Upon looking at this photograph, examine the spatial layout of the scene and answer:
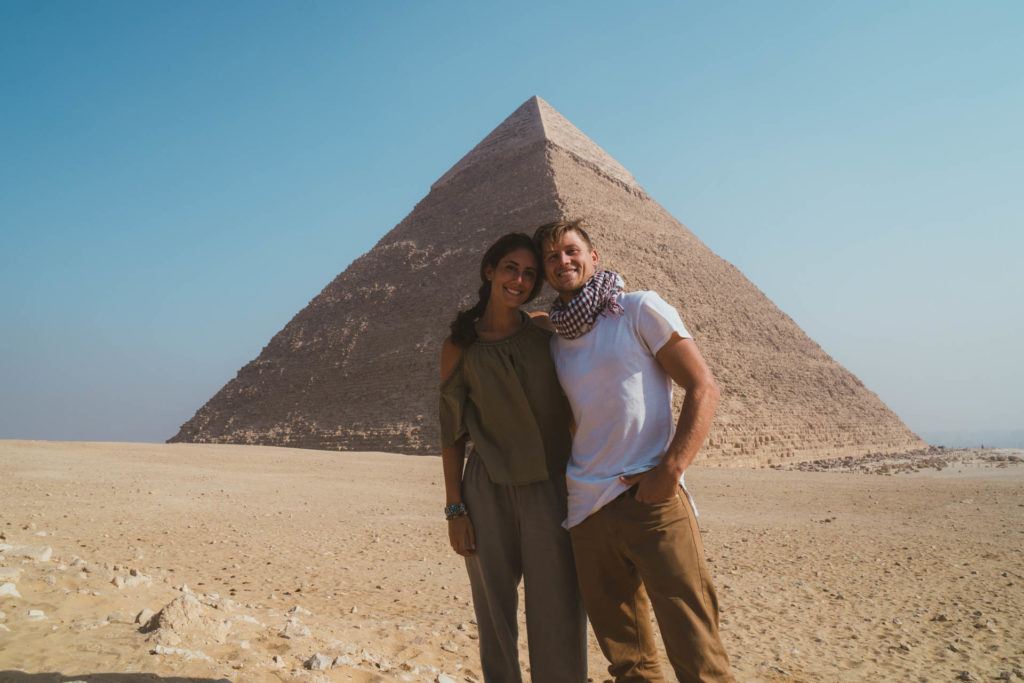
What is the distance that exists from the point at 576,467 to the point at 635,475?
21cm

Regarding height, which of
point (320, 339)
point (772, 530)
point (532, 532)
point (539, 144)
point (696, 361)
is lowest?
point (772, 530)

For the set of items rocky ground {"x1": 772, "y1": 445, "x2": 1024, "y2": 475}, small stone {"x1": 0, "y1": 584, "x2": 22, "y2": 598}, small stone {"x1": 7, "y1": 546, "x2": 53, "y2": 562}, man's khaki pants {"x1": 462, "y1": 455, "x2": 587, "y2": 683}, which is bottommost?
rocky ground {"x1": 772, "y1": 445, "x2": 1024, "y2": 475}

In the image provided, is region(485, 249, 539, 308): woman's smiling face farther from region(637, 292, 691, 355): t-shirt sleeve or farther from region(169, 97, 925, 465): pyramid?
region(169, 97, 925, 465): pyramid

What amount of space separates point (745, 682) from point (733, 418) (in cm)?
2241

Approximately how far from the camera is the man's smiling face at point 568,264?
2.41m

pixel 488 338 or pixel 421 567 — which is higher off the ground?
pixel 488 338

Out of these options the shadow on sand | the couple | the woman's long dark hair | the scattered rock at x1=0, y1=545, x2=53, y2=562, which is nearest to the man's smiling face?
the couple

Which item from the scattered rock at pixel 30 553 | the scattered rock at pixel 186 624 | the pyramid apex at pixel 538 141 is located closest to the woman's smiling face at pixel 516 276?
the scattered rock at pixel 186 624

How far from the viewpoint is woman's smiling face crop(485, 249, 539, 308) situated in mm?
2514

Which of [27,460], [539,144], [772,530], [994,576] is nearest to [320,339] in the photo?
[539,144]

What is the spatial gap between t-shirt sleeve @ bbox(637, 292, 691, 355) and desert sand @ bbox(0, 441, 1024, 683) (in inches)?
70.2

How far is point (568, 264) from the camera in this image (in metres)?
2.41

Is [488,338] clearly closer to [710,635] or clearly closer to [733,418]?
[710,635]

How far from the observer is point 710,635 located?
7.04 ft
